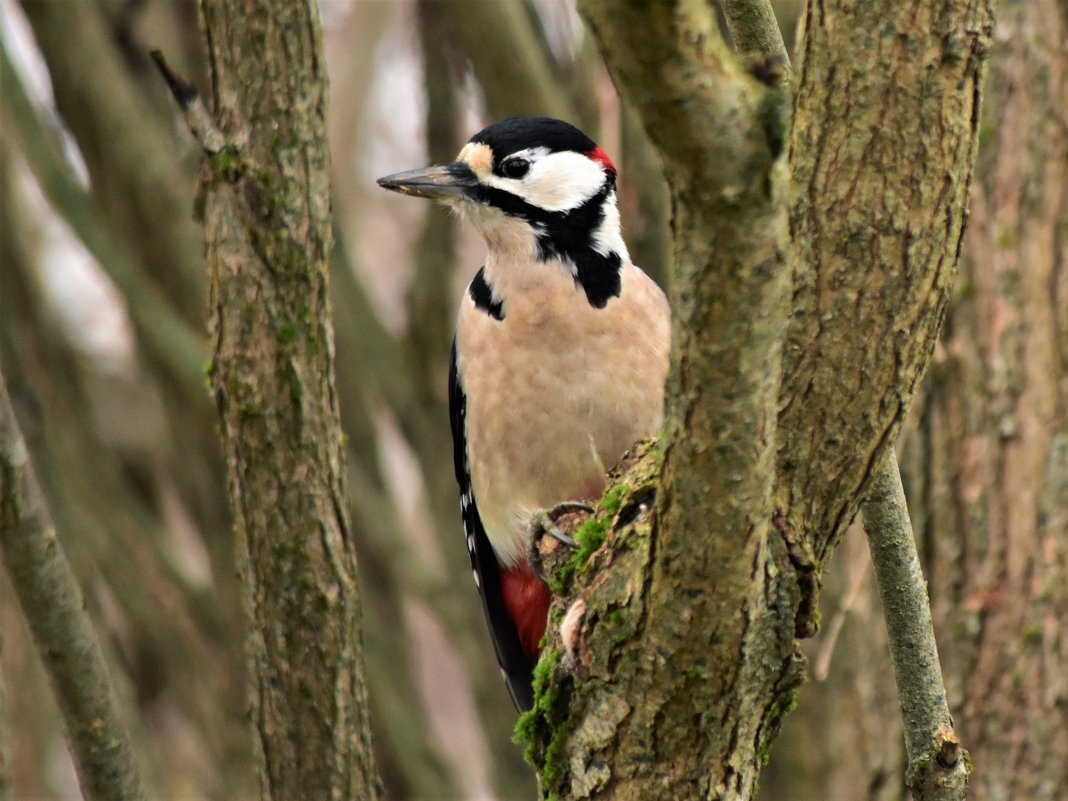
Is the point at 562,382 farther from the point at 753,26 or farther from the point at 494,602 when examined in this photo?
the point at 753,26

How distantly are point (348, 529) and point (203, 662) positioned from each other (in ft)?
8.42

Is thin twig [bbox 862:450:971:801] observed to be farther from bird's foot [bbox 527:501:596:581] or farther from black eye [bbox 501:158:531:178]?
Result: black eye [bbox 501:158:531:178]

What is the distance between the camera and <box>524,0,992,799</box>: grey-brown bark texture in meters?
1.87

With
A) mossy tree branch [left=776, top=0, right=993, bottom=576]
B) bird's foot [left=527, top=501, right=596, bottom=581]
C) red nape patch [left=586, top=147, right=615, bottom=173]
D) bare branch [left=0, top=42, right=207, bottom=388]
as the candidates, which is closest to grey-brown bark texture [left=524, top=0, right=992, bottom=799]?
mossy tree branch [left=776, top=0, right=993, bottom=576]

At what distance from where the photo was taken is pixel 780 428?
7.52 feet

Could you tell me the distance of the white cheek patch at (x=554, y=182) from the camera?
3998mm

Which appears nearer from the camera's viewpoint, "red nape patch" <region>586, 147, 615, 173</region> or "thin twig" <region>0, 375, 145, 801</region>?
"thin twig" <region>0, 375, 145, 801</region>

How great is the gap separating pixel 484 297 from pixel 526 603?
3.25 feet

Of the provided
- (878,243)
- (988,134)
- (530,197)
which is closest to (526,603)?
(530,197)

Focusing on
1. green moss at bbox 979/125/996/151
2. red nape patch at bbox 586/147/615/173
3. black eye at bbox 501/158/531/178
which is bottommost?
green moss at bbox 979/125/996/151

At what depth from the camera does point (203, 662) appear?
537 cm

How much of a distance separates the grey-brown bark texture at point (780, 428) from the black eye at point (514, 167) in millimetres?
1666

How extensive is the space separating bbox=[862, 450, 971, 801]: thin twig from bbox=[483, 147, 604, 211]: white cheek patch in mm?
1654

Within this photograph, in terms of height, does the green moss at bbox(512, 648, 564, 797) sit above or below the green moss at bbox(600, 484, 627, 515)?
below
